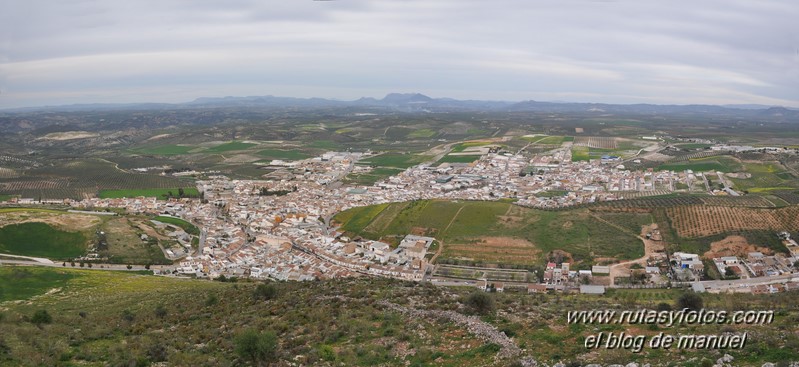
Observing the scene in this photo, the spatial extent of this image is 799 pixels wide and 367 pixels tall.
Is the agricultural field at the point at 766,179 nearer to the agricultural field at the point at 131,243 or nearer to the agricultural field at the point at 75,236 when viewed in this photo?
the agricultural field at the point at 131,243

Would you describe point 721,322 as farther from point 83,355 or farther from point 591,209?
point 591,209

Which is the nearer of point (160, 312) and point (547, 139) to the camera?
point (160, 312)

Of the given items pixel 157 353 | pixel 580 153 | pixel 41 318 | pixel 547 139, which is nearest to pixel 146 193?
pixel 41 318

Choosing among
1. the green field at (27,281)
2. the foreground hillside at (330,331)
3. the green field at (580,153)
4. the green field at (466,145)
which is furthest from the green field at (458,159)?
the foreground hillside at (330,331)

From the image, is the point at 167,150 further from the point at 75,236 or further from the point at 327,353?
the point at 327,353

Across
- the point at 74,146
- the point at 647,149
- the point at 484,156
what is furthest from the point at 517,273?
the point at 74,146

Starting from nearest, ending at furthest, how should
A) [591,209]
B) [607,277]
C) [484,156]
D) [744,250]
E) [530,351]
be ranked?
1. [530,351]
2. [607,277]
3. [744,250]
4. [591,209]
5. [484,156]
